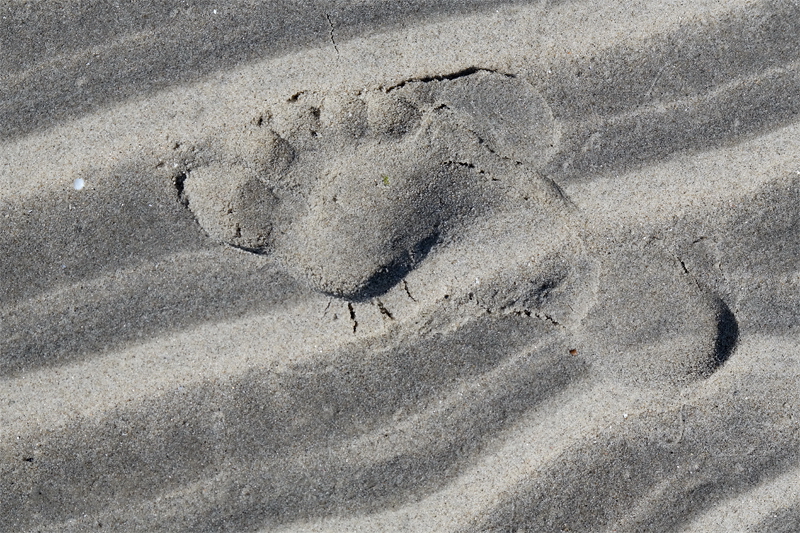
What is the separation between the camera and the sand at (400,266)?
1.45 meters

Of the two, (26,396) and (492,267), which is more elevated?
(26,396)

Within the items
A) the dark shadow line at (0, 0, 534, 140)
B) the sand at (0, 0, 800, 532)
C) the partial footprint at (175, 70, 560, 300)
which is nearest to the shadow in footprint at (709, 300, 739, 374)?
the sand at (0, 0, 800, 532)

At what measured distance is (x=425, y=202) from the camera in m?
1.49

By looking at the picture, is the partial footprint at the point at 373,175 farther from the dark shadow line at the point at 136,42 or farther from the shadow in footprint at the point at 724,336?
the shadow in footprint at the point at 724,336

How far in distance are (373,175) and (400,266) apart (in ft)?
0.71

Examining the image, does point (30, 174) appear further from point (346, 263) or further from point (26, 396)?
point (346, 263)

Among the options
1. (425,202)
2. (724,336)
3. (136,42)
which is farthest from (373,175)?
(724,336)

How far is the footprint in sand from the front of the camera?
1469mm

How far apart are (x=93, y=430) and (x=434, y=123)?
103 centimetres

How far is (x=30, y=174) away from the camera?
1439mm

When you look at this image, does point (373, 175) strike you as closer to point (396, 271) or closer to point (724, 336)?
point (396, 271)

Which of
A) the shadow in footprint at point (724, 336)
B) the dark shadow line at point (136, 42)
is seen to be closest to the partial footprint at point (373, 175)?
the dark shadow line at point (136, 42)

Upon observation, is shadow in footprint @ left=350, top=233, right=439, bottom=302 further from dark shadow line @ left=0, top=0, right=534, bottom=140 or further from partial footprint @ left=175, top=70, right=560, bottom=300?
dark shadow line @ left=0, top=0, right=534, bottom=140

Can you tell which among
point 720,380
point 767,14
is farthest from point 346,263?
point 767,14
